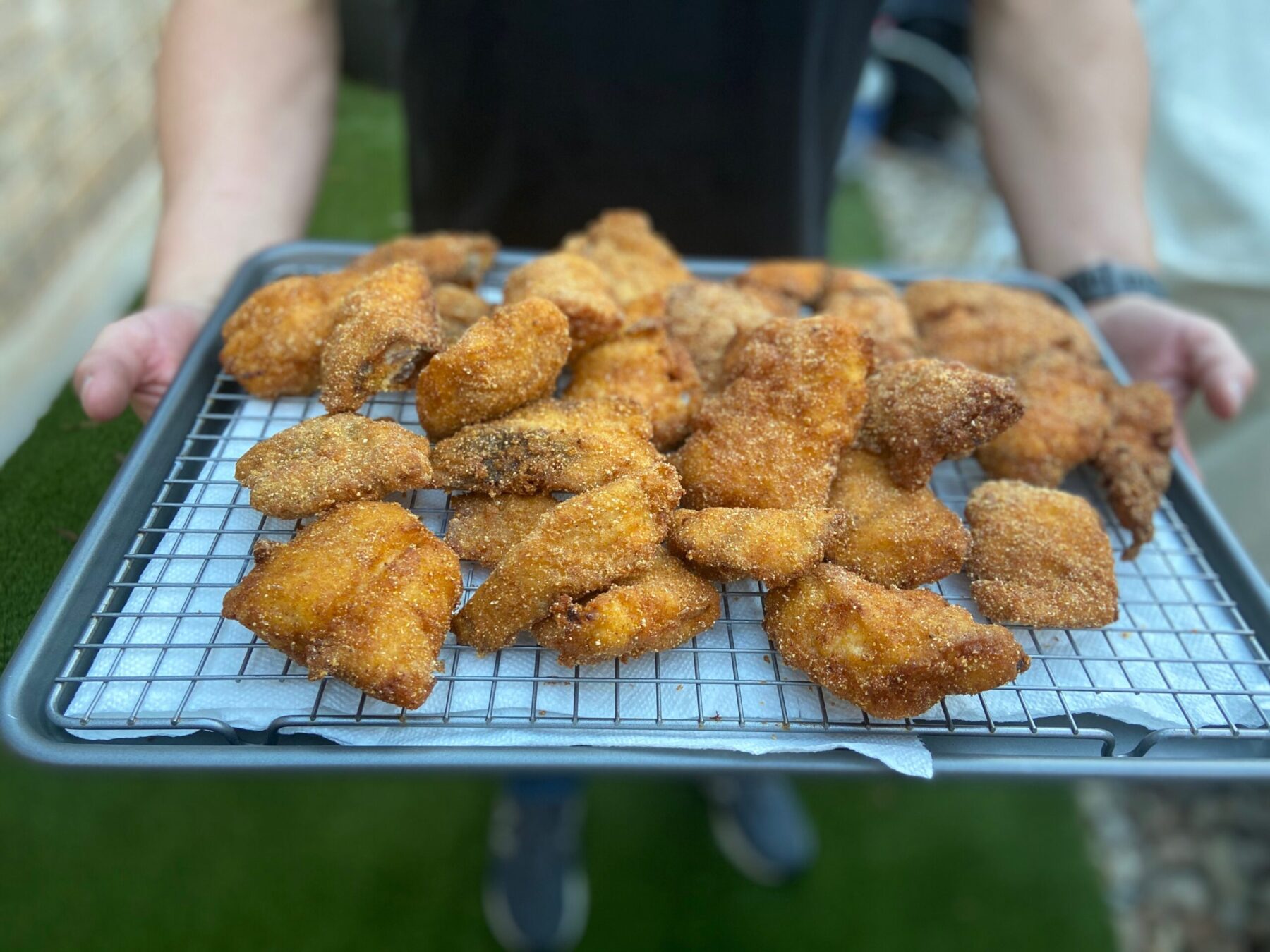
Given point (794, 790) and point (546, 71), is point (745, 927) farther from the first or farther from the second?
point (546, 71)

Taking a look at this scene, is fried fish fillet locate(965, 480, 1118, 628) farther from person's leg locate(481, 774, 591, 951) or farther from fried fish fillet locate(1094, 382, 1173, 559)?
person's leg locate(481, 774, 591, 951)

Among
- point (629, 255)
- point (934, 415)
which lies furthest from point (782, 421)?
point (629, 255)

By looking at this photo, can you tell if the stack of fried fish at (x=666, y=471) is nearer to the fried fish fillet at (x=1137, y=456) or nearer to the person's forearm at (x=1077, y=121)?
the fried fish fillet at (x=1137, y=456)

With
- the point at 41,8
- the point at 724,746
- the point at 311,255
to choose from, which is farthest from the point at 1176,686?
the point at 41,8

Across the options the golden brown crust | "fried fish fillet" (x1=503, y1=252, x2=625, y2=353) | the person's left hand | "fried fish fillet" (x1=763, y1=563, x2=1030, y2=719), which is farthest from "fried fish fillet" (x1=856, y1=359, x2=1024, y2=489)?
the person's left hand

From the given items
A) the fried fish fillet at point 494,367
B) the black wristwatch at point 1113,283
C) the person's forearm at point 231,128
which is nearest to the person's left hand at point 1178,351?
the black wristwatch at point 1113,283

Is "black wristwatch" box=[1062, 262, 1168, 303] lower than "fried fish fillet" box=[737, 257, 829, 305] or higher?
lower

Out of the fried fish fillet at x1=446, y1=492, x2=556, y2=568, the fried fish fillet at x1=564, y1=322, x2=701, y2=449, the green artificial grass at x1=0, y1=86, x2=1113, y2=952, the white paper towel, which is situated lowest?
the green artificial grass at x1=0, y1=86, x2=1113, y2=952
